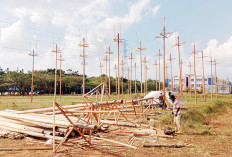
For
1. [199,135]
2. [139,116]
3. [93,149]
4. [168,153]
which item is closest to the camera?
[168,153]

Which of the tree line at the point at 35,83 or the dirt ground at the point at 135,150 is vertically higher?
the tree line at the point at 35,83

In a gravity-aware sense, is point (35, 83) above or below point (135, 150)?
above

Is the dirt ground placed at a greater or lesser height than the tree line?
lesser

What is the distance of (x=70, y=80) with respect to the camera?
6775 centimetres

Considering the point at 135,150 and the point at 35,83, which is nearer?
the point at 135,150

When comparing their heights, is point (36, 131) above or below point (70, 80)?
below

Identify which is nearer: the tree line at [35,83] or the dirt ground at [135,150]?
the dirt ground at [135,150]

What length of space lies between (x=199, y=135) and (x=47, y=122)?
26.7 ft

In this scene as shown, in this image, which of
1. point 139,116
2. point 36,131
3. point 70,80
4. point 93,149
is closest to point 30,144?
point 36,131

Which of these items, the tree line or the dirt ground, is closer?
the dirt ground

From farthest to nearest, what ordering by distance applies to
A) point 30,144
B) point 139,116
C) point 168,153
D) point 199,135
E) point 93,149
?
point 139,116
point 199,135
point 30,144
point 93,149
point 168,153

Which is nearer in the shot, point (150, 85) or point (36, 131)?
point (36, 131)

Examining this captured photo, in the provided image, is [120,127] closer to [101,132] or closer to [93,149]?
[101,132]

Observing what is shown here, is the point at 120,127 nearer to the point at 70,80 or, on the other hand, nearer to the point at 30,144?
the point at 30,144
